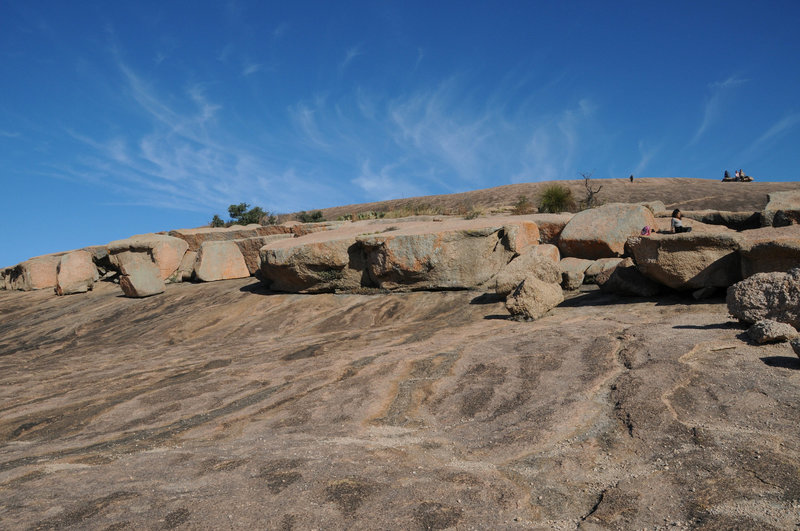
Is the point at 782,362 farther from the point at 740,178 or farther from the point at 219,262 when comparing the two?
the point at 740,178

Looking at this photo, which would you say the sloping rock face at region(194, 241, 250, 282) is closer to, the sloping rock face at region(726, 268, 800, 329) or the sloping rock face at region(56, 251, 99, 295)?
the sloping rock face at region(56, 251, 99, 295)

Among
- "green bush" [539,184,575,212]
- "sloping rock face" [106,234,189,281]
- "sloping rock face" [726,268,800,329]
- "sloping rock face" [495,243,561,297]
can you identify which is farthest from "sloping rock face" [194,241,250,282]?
"sloping rock face" [726,268,800,329]

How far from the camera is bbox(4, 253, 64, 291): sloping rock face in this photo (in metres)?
15.7

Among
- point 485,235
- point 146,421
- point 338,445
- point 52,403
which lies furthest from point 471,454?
point 485,235

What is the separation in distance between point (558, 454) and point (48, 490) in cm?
277

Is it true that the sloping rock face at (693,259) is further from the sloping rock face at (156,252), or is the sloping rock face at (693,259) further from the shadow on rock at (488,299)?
the sloping rock face at (156,252)

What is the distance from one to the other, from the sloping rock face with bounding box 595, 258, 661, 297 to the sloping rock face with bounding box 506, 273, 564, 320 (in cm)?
115

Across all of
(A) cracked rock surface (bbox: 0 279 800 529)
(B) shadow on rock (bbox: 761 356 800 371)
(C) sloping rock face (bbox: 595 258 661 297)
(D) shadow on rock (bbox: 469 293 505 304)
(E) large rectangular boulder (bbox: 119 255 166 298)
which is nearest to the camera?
(A) cracked rock surface (bbox: 0 279 800 529)

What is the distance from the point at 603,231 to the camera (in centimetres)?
970

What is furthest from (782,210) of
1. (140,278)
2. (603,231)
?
(140,278)

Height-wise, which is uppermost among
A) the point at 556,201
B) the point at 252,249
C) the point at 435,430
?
the point at 556,201

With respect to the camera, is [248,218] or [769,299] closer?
[769,299]

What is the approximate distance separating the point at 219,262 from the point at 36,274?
7006 millimetres

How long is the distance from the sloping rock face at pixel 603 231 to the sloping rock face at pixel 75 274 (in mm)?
12126
